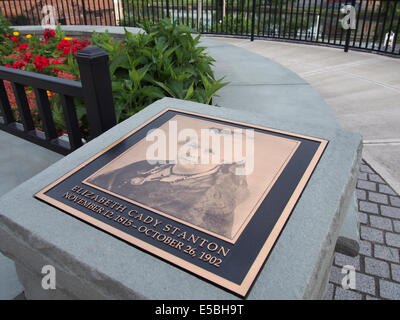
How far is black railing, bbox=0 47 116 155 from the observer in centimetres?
240

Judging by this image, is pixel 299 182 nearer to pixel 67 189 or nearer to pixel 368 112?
pixel 67 189

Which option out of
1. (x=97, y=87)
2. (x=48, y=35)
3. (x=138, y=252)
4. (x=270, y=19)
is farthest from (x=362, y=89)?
(x=270, y=19)

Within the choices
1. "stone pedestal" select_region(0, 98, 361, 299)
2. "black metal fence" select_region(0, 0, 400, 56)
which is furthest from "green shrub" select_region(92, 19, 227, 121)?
"stone pedestal" select_region(0, 98, 361, 299)

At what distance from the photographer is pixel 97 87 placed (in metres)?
2.45

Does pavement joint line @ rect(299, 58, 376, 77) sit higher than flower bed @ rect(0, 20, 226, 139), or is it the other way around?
flower bed @ rect(0, 20, 226, 139)

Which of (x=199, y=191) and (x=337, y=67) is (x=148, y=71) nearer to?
(x=199, y=191)

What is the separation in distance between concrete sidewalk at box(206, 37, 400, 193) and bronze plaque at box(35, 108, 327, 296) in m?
1.98

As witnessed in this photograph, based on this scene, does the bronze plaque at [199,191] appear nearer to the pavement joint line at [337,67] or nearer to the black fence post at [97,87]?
the black fence post at [97,87]

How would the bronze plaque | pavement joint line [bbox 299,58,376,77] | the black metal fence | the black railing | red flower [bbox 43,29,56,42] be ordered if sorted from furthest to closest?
the black metal fence → pavement joint line [bbox 299,58,376,77] → red flower [bbox 43,29,56,42] → the black railing → the bronze plaque

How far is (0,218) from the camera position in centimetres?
173

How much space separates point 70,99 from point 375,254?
8.95ft

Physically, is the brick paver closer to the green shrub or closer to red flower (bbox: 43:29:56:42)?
Result: the green shrub

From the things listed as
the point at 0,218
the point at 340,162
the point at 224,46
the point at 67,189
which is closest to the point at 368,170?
the point at 340,162

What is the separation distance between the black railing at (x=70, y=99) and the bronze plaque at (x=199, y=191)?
432 mm
